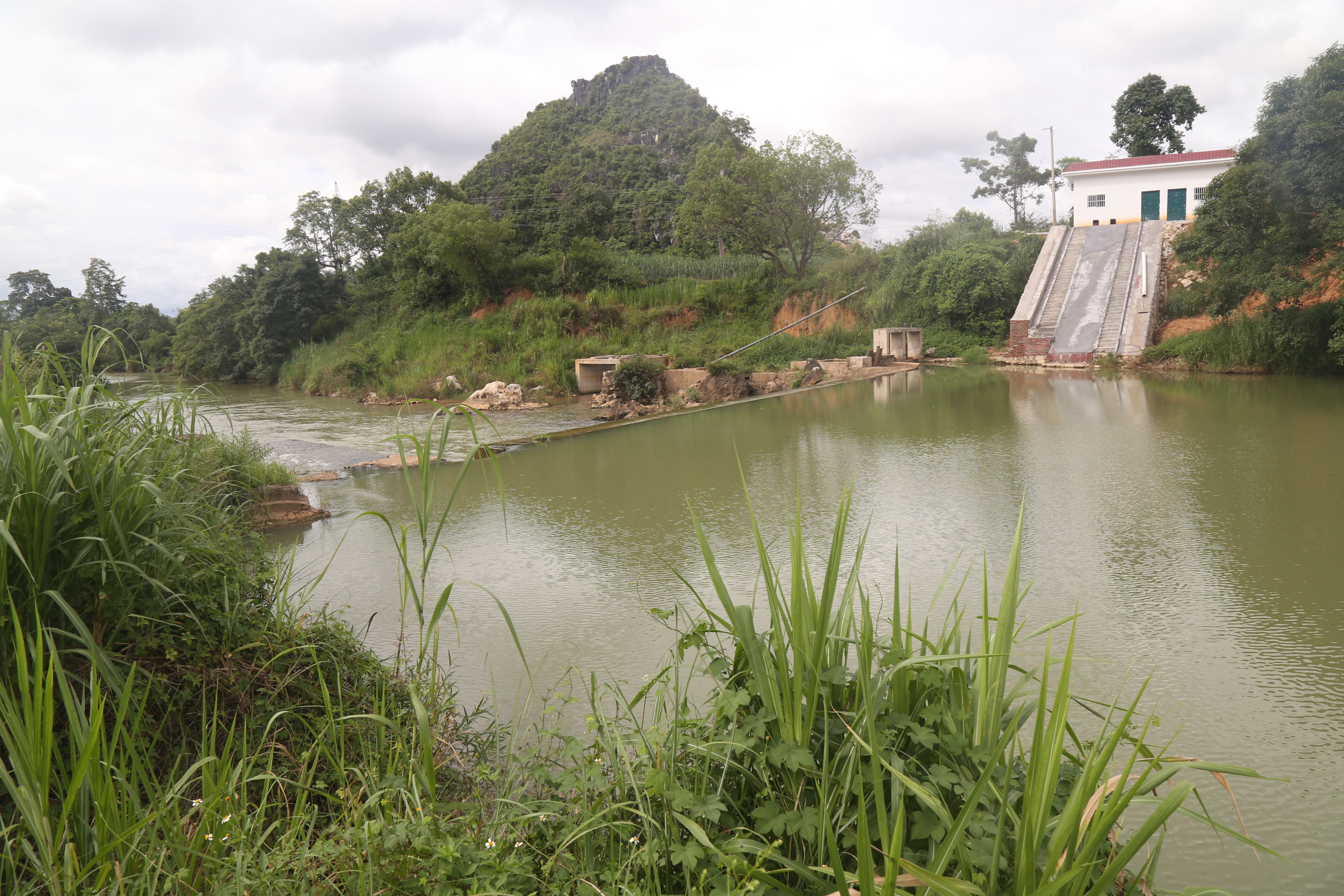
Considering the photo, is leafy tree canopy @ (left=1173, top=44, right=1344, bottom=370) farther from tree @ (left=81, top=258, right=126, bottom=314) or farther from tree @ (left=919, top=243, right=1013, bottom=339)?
tree @ (left=81, top=258, right=126, bottom=314)

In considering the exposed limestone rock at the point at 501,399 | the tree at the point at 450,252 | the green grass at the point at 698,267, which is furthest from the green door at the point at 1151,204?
the exposed limestone rock at the point at 501,399

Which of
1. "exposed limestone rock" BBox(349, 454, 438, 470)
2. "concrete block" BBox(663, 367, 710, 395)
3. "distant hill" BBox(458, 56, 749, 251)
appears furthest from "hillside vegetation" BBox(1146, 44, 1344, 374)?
"distant hill" BBox(458, 56, 749, 251)

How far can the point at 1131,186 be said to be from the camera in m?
24.2

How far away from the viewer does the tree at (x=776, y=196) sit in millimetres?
21078

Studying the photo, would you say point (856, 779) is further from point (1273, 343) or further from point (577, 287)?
point (577, 287)

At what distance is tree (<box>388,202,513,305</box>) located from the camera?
2184 centimetres

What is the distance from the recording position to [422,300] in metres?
24.4

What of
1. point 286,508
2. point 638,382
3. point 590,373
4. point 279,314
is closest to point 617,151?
point 279,314

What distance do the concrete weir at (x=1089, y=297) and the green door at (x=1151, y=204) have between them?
350 centimetres

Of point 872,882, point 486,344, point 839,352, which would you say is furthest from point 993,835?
point 486,344

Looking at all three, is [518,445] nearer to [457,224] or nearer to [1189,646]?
[1189,646]

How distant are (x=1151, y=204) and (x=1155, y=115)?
17.3ft

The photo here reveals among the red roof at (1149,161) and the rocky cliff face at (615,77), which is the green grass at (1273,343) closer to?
the red roof at (1149,161)

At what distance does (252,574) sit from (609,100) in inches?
2161
